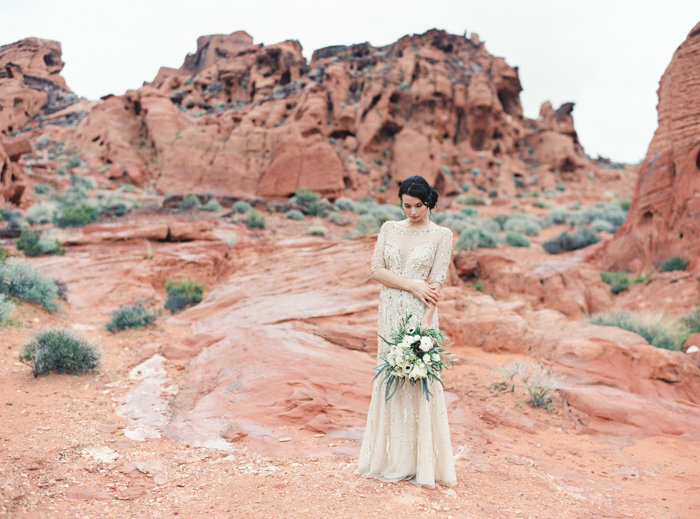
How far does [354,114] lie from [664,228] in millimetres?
26421

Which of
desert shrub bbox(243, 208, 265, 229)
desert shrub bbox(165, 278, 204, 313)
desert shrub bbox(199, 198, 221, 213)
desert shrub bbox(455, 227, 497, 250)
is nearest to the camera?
desert shrub bbox(165, 278, 204, 313)

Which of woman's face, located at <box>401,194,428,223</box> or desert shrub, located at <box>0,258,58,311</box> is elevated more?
woman's face, located at <box>401,194,428,223</box>

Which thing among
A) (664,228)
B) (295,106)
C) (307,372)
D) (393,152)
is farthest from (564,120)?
(307,372)

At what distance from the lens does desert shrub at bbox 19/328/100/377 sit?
557cm

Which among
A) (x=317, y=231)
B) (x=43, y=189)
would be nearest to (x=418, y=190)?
(x=317, y=231)

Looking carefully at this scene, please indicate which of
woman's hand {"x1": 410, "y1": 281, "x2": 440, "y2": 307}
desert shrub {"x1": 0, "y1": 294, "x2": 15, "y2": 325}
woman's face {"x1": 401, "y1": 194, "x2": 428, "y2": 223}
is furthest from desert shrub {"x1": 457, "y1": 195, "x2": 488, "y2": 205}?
woman's hand {"x1": 410, "y1": 281, "x2": 440, "y2": 307}

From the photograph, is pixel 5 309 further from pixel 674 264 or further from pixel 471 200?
pixel 471 200

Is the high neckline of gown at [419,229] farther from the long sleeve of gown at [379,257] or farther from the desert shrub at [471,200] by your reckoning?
the desert shrub at [471,200]

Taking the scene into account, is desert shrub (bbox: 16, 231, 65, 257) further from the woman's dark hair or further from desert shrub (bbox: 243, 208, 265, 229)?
the woman's dark hair

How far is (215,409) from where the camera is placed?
15.8 feet

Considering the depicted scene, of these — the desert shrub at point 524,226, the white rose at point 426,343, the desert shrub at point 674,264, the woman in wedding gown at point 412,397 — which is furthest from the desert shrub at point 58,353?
the desert shrub at point 524,226

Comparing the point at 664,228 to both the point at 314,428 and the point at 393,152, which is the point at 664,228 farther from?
the point at 393,152

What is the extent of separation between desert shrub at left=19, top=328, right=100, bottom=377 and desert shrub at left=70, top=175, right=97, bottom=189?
23.2 meters

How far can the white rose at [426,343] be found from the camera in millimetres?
3090
